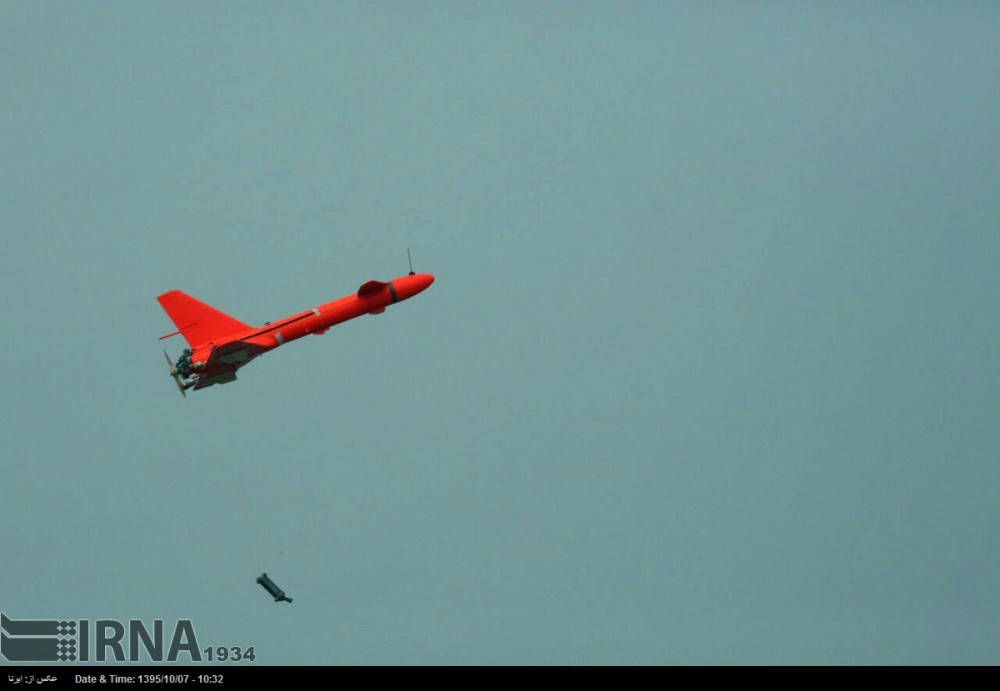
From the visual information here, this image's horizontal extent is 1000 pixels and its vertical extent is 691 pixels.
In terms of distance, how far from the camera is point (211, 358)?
10131 cm
